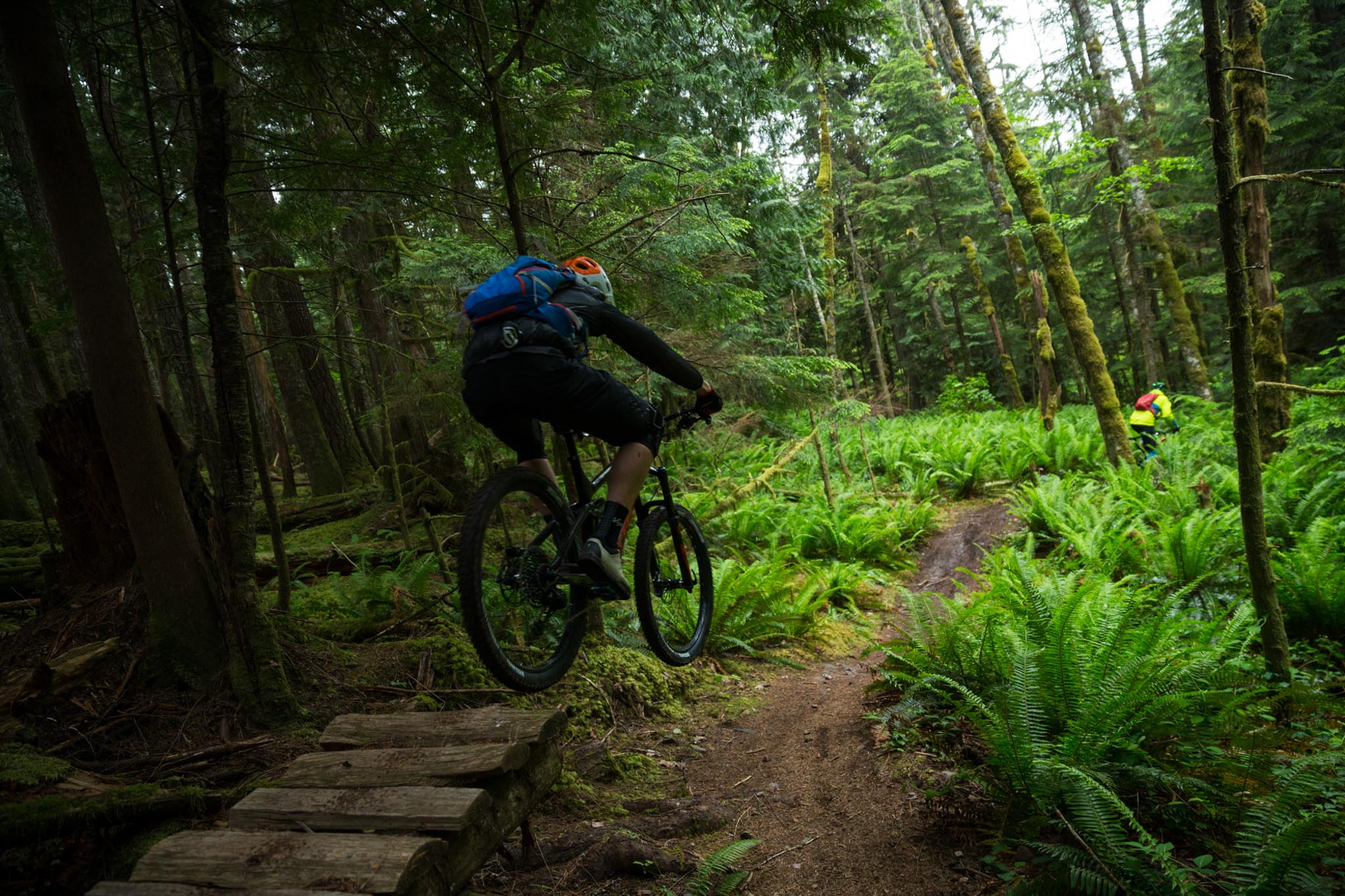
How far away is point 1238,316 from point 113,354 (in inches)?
231

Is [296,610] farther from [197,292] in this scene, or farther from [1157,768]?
[197,292]

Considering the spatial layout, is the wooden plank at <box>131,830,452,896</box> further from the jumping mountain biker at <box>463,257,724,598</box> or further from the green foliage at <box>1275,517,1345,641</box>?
the green foliage at <box>1275,517,1345,641</box>

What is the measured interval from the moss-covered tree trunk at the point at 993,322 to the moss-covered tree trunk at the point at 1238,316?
1850 centimetres

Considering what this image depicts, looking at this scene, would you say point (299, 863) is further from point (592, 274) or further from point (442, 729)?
point (592, 274)

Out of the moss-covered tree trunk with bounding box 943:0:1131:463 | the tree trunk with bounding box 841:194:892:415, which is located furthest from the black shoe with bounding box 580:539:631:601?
the tree trunk with bounding box 841:194:892:415

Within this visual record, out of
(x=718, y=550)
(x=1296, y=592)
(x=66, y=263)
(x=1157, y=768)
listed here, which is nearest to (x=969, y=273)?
(x=718, y=550)

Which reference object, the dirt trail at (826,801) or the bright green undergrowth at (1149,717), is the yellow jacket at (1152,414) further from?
the dirt trail at (826,801)

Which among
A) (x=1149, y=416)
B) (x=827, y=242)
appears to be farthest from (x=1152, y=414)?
(x=827, y=242)

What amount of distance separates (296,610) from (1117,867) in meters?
5.40

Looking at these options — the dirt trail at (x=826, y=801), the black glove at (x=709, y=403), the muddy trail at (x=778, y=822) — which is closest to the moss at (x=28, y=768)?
the muddy trail at (x=778, y=822)

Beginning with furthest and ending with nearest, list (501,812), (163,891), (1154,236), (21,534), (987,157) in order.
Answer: (1154,236) → (987,157) → (21,534) → (501,812) → (163,891)

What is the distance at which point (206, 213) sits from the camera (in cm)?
361

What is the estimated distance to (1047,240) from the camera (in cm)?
983

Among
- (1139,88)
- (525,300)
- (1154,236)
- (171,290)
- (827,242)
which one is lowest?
(525,300)
